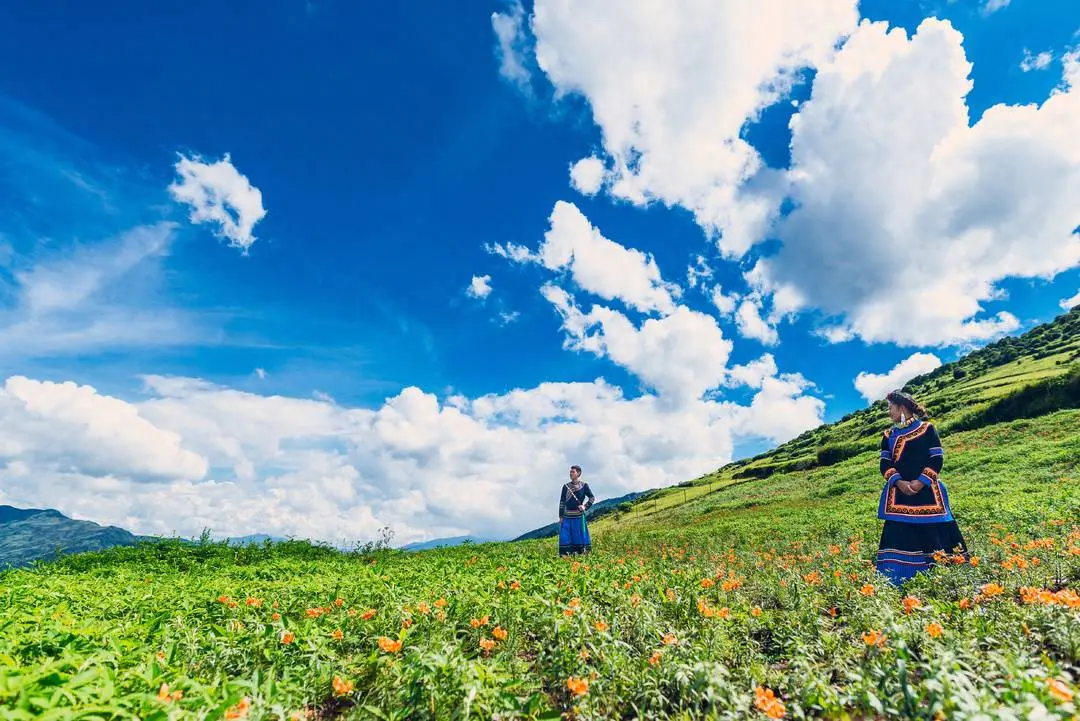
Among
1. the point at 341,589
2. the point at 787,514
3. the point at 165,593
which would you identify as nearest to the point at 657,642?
the point at 341,589

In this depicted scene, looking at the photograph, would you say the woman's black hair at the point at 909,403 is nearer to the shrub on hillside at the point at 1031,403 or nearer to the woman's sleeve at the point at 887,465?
the woman's sleeve at the point at 887,465

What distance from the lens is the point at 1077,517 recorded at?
10.8 metres

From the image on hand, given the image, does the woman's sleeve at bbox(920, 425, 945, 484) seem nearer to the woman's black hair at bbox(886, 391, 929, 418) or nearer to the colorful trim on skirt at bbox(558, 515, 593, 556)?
the woman's black hair at bbox(886, 391, 929, 418)

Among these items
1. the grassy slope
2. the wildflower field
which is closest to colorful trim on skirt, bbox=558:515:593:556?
the wildflower field

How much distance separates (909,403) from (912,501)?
152 centimetres

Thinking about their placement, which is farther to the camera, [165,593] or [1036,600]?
[165,593]

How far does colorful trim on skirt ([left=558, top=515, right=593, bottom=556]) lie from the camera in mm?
13367

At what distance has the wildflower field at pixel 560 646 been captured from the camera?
10.6 feet

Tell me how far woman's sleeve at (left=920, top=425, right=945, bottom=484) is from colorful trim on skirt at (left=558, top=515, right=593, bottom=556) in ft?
24.9

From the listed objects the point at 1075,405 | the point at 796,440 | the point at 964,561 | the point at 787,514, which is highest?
the point at 796,440

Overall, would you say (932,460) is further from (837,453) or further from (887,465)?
(837,453)

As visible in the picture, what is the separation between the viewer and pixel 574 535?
13.5 meters

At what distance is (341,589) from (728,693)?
5.01m

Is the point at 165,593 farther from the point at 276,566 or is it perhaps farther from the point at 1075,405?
the point at 1075,405
